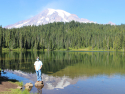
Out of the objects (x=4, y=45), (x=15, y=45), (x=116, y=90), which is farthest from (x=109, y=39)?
(x=116, y=90)

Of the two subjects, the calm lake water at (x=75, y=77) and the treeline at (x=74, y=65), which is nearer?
the calm lake water at (x=75, y=77)

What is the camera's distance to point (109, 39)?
190 m

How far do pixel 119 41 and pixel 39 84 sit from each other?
165319mm

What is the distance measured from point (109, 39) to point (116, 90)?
185 meters

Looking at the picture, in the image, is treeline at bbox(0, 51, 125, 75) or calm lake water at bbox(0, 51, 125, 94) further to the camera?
treeline at bbox(0, 51, 125, 75)

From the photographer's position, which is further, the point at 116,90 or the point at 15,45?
the point at 15,45

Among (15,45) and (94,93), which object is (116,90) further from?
(15,45)

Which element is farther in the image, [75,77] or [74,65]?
[74,65]

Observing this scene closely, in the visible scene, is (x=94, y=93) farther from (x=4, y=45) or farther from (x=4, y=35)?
(x=4, y=35)

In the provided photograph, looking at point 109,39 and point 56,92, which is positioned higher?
point 109,39

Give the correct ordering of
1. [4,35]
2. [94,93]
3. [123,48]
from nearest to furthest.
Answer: [94,93] < [123,48] < [4,35]

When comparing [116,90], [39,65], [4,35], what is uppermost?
[4,35]

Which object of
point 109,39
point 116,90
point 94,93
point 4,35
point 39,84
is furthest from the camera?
point 109,39

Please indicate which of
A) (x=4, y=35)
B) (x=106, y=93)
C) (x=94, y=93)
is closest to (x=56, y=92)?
(x=94, y=93)
